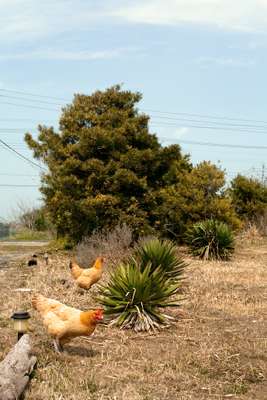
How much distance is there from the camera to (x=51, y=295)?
1172 centimetres

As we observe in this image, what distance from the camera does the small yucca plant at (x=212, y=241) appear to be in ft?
62.0

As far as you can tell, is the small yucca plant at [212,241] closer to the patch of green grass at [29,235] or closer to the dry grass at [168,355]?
the dry grass at [168,355]

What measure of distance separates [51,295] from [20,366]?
5270mm

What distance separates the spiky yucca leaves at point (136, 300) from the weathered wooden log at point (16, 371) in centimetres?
281

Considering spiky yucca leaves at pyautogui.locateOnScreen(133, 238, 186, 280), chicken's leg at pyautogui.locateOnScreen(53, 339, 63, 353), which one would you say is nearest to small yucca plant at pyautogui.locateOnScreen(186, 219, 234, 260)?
spiky yucca leaves at pyautogui.locateOnScreen(133, 238, 186, 280)

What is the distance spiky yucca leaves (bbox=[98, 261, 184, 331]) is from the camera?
31.3ft

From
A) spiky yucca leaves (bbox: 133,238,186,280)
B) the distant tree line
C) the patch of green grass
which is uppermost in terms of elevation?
the distant tree line

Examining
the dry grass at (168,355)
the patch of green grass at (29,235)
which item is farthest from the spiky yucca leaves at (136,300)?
the patch of green grass at (29,235)

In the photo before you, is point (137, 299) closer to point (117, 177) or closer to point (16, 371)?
point (16, 371)

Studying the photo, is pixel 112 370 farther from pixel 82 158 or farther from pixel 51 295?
Result: pixel 82 158

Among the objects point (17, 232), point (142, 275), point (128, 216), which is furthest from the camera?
point (17, 232)

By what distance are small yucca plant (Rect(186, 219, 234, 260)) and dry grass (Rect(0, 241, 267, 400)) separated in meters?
6.05

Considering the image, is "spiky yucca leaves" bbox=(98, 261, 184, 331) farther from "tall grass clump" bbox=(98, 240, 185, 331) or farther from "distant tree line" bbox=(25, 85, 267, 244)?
"distant tree line" bbox=(25, 85, 267, 244)

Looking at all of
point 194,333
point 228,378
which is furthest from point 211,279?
point 228,378
